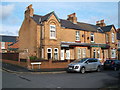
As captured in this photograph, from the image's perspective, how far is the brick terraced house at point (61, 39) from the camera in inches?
875

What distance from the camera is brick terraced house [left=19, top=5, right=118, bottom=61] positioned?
72.9 feet

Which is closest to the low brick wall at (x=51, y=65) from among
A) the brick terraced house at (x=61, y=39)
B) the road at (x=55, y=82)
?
Result: the brick terraced house at (x=61, y=39)

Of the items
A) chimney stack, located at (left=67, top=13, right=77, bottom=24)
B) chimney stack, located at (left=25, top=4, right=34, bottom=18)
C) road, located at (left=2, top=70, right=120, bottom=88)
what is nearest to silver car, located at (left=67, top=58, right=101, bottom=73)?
road, located at (left=2, top=70, right=120, bottom=88)

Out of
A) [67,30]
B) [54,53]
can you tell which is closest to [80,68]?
[54,53]

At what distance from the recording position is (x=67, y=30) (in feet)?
84.8

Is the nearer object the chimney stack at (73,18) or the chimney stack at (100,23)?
the chimney stack at (73,18)

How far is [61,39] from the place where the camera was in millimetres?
24703

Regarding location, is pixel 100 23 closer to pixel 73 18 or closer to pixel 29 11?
pixel 73 18

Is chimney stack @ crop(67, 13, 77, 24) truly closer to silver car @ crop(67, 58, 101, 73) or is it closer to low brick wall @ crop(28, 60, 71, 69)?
low brick wall @ crop(28, 60, 71, 69)

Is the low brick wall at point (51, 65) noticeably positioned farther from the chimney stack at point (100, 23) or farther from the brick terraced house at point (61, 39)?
the chimney stack at point (100, 23)

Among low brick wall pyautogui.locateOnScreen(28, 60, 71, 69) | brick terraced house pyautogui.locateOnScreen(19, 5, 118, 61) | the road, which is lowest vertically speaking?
the road

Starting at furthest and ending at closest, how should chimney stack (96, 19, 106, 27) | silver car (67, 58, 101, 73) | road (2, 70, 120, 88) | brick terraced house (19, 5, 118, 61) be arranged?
chimney stack (96, 19, 106, 27) → brick terraced house (19, 5, 118, 61) → silver car (67, 58, 101, 73) → road (2, 70, 120, 88)

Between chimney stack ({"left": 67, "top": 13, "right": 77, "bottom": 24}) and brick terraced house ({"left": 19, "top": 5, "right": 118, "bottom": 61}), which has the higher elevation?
chimney stack ({"left": 67, "top": 13, "right": 77, "bottom": 24})

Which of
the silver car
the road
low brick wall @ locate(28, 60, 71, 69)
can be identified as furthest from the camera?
low brick wall @ locate(28, 60, 71, 69)
